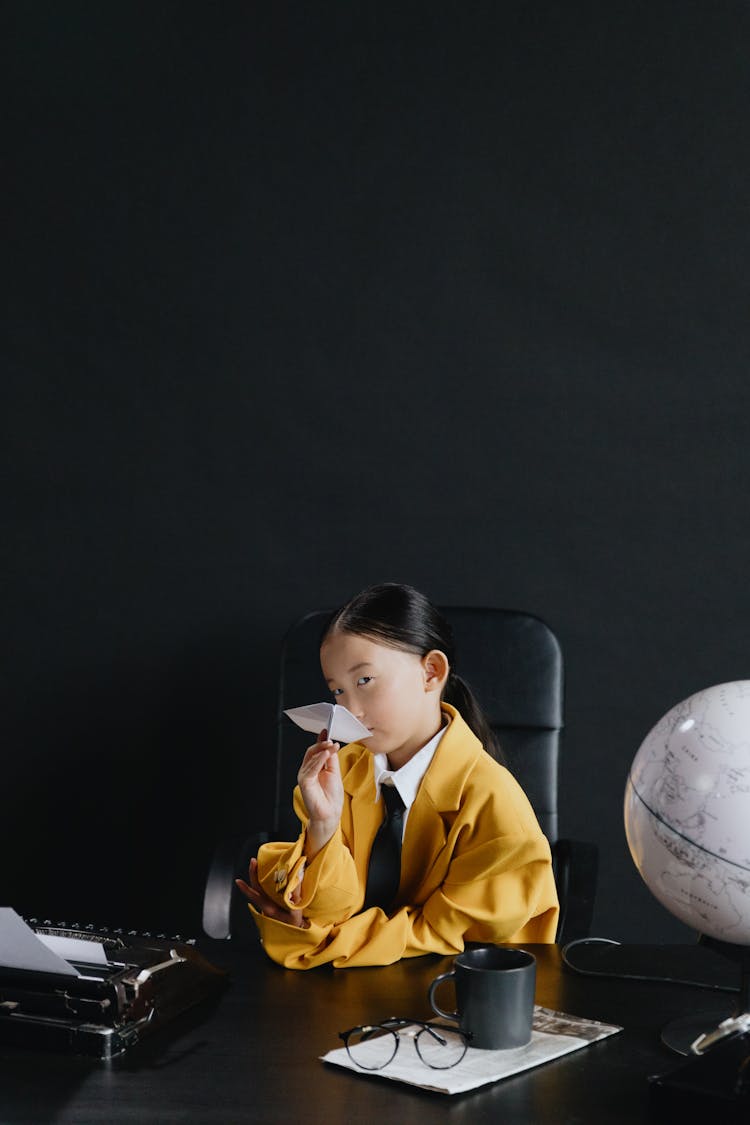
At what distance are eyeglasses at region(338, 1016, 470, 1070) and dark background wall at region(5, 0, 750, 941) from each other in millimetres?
1514

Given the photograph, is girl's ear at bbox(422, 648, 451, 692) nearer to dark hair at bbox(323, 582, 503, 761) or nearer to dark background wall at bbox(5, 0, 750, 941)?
dark hair at bbox(323, 582, 503, 761)

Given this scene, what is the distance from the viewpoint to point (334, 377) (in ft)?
9.21

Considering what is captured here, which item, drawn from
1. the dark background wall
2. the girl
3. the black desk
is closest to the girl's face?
the girl

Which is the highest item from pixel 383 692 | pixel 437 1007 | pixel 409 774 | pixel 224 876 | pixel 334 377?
pixel 334 377

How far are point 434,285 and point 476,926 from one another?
158 centimetres

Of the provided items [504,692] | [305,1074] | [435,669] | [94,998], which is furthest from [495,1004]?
[504,692]

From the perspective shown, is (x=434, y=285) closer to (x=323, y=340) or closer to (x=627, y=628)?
(x=323, y=340)

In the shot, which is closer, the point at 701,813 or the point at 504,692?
the point at 701,813

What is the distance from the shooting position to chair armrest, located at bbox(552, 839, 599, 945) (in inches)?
79.0

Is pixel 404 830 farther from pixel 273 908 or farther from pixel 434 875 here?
pixel 273 908

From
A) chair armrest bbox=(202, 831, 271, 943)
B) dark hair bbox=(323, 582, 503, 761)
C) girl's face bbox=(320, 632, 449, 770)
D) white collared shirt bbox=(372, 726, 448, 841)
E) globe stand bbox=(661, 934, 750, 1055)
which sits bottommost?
chair armrest bbox=(202, 831, 271, 943)

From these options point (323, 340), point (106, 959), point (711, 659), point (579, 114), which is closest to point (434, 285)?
point (323, 340)

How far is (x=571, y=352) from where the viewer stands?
108 inches

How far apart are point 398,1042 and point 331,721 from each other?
41 cm
